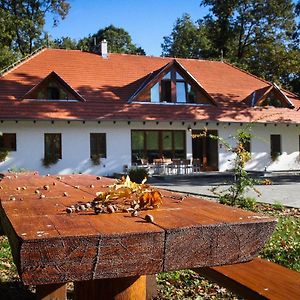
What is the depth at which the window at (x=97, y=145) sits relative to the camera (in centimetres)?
2270

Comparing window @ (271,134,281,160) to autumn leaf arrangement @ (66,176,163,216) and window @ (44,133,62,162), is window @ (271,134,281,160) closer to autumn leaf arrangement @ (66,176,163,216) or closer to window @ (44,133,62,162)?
window @ (44,133,62,162)

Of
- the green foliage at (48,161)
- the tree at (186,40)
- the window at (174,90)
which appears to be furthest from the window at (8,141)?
the tree at (186,40)

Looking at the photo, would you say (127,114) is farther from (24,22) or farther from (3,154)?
(24,22)

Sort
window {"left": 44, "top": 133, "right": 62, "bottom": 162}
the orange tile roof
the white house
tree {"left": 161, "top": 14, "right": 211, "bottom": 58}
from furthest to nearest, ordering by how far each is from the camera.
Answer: tree {"left": 161, "top": 14, "right": 211, "bottom": 58}, window {"left": 44, "top": 133, "right": 62, "bottom": 162}, the orange tile roof, the white house

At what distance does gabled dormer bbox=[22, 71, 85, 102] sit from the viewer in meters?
22.2

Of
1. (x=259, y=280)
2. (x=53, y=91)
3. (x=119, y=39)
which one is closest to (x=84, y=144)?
(x=53, y=91)

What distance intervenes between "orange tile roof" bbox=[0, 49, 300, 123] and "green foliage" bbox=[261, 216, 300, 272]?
13311 mm

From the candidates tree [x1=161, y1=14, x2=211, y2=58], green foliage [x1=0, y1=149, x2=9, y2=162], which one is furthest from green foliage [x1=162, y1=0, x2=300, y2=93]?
green foliage [x1=0, y1=149, x2=9, y2=162]

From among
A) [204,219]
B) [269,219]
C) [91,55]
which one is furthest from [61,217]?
[91,55]

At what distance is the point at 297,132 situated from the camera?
27.4 m

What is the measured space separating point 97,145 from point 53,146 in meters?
2.11

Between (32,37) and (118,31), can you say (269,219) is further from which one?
(118,31)

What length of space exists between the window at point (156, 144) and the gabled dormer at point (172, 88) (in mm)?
1654

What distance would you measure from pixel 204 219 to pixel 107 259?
55 cm
